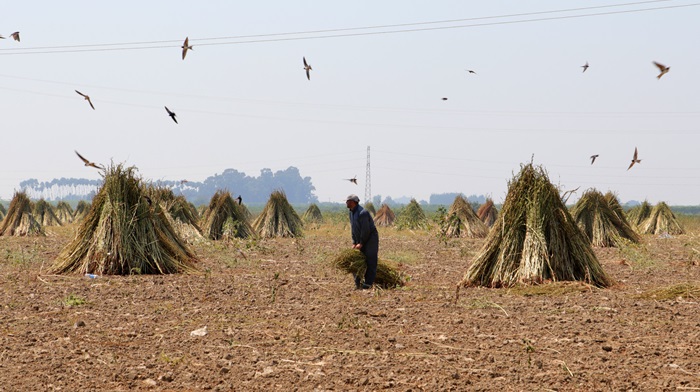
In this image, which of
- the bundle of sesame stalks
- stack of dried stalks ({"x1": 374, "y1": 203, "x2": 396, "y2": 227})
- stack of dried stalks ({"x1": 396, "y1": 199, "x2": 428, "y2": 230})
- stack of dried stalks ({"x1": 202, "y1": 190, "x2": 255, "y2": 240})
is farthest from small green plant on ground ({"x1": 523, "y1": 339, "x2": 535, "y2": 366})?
stack of dried stalks ({"x1": 374, "y1": 203, "x2": 396, "y2": 227})

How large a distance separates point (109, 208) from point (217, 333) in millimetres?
5843

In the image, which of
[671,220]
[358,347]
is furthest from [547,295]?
[671,220]

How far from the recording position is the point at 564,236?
34.5 ft

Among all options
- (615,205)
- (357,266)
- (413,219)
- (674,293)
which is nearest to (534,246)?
(674,293)

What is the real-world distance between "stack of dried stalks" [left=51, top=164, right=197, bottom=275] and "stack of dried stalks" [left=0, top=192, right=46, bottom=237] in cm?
1258

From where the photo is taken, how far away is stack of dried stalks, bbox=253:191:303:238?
23.0 m

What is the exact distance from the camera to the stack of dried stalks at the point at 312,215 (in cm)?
3764

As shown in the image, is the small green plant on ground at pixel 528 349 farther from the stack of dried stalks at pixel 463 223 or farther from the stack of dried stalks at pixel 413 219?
the stack of dried stalks at pixel 413 219

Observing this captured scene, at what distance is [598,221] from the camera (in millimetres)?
19406

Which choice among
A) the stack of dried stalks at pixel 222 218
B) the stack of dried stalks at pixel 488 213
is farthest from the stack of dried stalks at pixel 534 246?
the stack of dried stalks at pixel 488 213

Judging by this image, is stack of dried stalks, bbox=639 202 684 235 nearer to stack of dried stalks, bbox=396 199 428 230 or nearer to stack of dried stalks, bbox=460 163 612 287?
stack of dried stalks, bbox=396 199 428 230

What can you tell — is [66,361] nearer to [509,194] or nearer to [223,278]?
[223,278]

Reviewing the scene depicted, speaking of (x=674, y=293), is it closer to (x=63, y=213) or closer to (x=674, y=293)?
(x=674, y=293)

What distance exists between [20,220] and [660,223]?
72.0 feet
